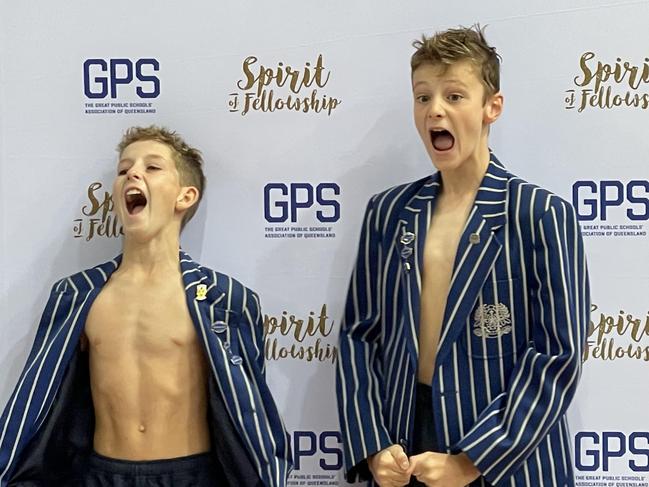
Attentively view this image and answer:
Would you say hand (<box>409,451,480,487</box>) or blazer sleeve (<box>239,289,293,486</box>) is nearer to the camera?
hand (<box>409,451,480,487</box>)

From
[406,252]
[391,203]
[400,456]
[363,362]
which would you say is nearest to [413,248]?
[406,252]

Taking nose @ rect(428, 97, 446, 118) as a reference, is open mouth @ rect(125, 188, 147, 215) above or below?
below

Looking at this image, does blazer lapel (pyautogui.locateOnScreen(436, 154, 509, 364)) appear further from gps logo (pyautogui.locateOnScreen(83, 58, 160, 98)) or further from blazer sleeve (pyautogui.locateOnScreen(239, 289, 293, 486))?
gps logo (pyautogui.locateOnScreen(83, 58, 160, 98))

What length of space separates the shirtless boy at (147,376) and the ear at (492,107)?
0.54 metres

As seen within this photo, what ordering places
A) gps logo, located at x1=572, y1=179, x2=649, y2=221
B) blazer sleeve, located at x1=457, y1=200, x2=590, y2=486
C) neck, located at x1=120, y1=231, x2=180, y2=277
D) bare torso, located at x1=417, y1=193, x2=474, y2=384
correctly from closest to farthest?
blazer sleeve, located at x1=457, y1=200, x2=590, y2=486 < bare torso, located at x1=417, y1=193, x2=474, y2=384 < neck, located at x1=120, y1=231, x2=180, y2=277 < gps logo, located at x1=572, y1=179, x2=649, y2=221

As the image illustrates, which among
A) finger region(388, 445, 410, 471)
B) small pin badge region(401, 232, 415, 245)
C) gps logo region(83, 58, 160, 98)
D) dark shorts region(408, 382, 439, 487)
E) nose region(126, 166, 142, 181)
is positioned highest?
gps logo region(83, 58, 160, 98)

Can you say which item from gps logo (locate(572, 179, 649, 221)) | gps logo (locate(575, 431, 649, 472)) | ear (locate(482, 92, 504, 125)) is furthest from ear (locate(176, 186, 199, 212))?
gps logo (locate(575, 431, 649, 472))

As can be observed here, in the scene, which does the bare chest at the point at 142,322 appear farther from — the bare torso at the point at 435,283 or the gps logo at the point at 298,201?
the bare torso at the point at 435,283

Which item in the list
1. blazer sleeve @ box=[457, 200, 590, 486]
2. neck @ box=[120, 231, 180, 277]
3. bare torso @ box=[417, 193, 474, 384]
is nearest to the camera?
blazer sleeve @ box=[457, 200, 590, 486]

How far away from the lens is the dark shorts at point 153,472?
1.57 m

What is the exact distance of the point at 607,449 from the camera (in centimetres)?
177

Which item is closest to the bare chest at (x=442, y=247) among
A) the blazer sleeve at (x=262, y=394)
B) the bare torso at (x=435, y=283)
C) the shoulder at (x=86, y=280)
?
the bare torso at (x=435, y=283)

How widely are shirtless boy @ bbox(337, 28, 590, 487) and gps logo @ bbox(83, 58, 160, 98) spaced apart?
0.55m

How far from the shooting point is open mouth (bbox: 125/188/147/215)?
1.61 meters
